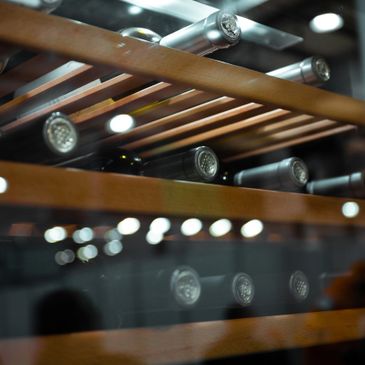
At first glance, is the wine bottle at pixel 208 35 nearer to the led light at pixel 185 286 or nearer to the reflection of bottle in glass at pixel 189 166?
the reflection of bottle in glass at pixel 189 166

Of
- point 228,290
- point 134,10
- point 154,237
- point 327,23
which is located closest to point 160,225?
point 154,237

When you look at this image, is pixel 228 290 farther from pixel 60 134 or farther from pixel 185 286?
pixel 60 134

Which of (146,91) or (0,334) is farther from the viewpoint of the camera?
(146,91)

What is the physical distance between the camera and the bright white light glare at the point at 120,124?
627 mm

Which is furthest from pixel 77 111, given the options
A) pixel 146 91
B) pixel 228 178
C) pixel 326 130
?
pixel 326 130

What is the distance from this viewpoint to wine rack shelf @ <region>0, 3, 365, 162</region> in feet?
1.73

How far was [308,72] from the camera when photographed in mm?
712

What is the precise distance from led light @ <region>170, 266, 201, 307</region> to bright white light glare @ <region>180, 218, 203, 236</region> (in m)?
0.03

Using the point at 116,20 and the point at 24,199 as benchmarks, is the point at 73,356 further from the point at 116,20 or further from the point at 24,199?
the point at 116,20

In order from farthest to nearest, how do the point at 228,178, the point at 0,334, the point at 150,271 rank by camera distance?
the point at 228,178, the point at 150,271, the point at 0,334

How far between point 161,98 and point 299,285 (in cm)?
26

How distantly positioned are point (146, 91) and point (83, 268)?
0.17 m

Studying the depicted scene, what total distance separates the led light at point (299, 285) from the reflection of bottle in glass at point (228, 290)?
55 mm

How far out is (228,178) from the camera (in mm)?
719
